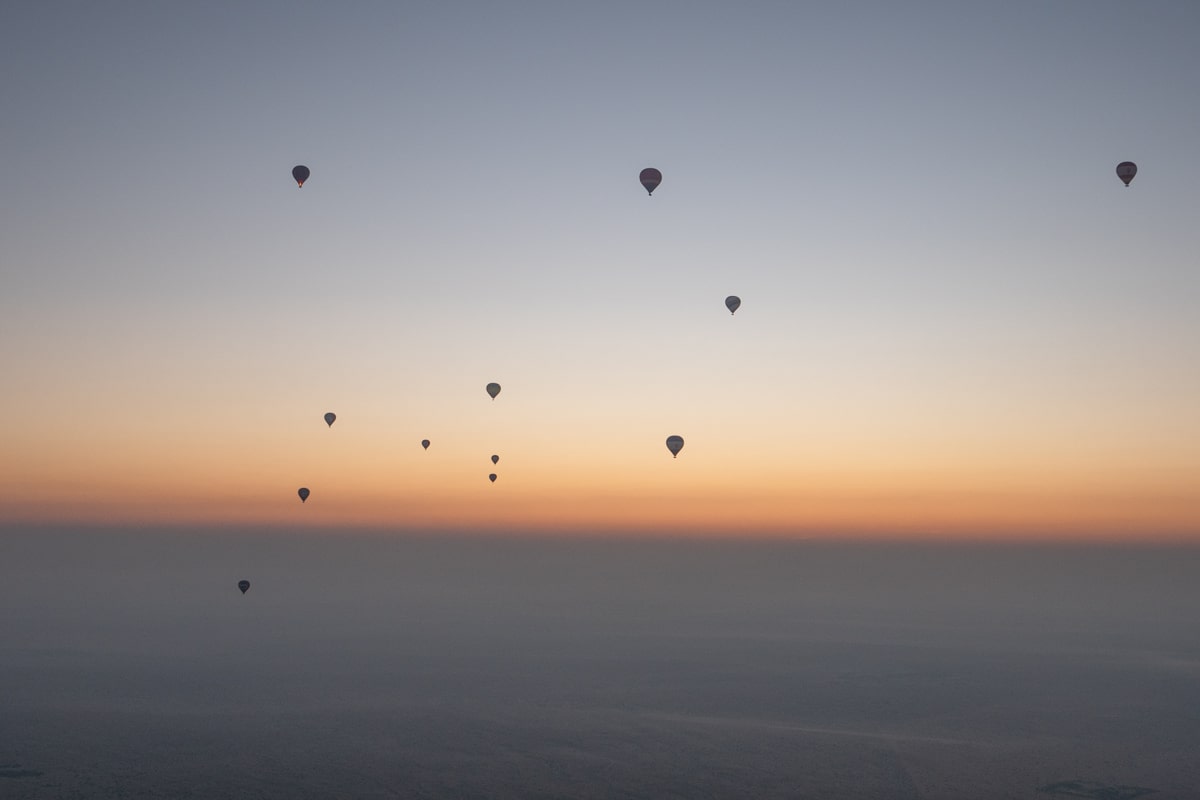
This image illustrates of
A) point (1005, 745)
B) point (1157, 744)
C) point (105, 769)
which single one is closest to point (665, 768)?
point (1005, 745)

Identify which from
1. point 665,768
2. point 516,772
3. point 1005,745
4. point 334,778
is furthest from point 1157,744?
point 334,778

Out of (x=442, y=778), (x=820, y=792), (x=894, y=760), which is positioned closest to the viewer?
(x=820, y=792)

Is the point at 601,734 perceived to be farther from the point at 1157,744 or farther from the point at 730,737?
the point at 1157,744

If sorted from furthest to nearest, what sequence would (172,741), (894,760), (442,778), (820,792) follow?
(172,741) → (894,760) → (442,778) → (820,792)

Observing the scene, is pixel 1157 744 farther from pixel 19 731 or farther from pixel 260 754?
pixel 19 731

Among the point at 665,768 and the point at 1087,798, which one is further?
the point at 665,768

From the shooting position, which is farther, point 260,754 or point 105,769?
point 260,754
